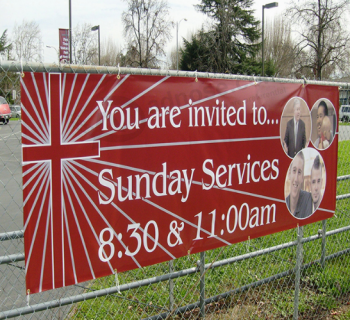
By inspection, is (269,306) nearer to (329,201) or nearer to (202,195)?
(329,201)

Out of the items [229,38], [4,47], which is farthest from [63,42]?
[4,47]

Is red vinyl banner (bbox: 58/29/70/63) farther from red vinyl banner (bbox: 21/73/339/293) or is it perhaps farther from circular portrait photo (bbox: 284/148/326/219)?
red vinyl banner (bbox: 21/73/339/293)

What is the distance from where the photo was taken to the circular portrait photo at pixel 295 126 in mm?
3051

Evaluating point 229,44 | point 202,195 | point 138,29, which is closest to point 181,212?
point 202,195

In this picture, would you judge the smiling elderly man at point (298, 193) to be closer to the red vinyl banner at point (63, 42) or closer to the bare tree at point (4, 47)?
the red vinyl banner at point (63, 42)

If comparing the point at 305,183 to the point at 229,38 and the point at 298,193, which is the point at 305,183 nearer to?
the point at 298,193

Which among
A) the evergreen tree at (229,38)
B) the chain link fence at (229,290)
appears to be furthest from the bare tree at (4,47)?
the chain link fence at (229,290)

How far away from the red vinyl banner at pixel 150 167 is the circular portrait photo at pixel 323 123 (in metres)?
0.12

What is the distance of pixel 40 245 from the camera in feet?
6.27

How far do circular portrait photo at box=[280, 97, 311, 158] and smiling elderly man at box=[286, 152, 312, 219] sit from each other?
0.09m

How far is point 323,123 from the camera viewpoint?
3.41 meters

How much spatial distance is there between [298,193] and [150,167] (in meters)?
1.54

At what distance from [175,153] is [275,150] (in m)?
1.01

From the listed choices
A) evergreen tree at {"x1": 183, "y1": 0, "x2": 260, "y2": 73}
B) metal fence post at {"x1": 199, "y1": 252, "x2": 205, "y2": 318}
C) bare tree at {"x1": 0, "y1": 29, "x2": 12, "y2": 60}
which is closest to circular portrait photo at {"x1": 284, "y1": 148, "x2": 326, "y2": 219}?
metal fence post at {"x1": 199, "y1": 252, "x2": 205, "y2": 318}
